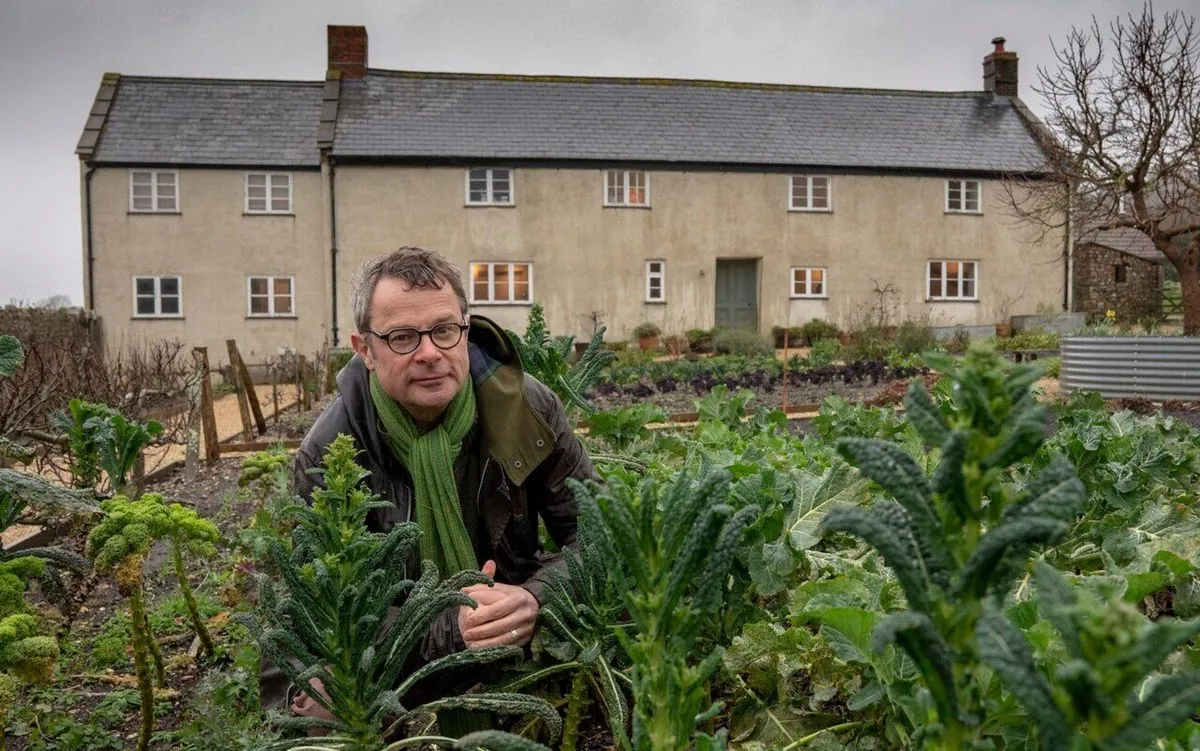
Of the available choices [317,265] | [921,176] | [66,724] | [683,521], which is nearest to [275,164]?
[317,265]

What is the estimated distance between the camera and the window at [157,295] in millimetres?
25250

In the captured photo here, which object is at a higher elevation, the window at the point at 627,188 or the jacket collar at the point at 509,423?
the window at the point at 627,188

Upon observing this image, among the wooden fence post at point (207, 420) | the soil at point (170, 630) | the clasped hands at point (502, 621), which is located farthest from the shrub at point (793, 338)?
the clasped hands at point (502, 621)

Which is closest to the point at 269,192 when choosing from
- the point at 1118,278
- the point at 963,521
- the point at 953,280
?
the point at 953,280

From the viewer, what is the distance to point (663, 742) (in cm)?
106

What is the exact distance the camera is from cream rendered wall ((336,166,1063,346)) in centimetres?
2597

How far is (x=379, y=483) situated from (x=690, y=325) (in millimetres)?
24394

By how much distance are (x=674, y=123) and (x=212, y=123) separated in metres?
13.0

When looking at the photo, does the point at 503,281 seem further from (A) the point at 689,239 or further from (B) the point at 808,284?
(B) the point at 808,284

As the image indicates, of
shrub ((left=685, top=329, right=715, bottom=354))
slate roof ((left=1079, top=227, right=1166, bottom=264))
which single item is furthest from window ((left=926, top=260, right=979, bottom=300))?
slate roof ((left=1079, top=227, right=1166, bottom=264))

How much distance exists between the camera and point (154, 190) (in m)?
25.5

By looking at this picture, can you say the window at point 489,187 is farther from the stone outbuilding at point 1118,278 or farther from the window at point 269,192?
the stone outbuilding at point 1118,278

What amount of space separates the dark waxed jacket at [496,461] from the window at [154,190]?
82.3ft

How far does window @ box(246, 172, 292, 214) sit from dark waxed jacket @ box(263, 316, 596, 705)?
80.2ft
